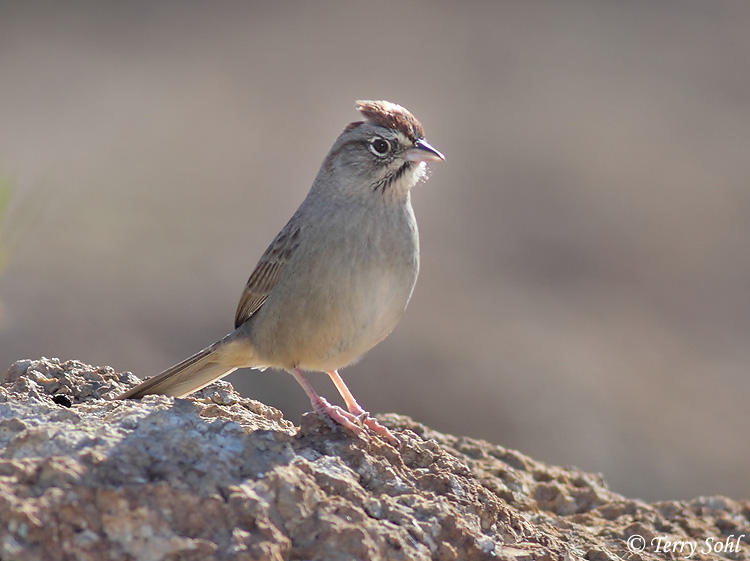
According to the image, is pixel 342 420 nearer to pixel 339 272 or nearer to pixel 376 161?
pixel 339 272

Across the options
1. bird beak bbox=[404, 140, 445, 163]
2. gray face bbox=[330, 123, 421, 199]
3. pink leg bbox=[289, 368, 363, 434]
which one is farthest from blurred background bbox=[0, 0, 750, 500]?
pink leg bbox=[289, 368, 363, 434]

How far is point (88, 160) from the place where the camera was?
54.4 ft

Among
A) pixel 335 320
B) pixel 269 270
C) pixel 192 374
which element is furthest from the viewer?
pixel 269 270

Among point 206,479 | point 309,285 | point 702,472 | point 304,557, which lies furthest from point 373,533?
point 702,472

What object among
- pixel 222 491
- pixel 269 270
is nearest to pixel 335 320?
pixel 269 270

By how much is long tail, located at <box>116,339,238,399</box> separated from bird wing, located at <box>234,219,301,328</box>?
0.30 meters

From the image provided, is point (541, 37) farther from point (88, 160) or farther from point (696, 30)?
point (88, 160)

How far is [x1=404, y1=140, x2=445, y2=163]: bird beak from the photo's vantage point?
564 centimetres

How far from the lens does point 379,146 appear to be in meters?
5.71

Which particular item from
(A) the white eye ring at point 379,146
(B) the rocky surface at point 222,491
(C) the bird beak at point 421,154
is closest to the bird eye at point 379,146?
(A) the white eye ring at point 379,146

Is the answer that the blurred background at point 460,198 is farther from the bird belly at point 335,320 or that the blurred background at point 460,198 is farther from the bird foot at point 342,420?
the bird foot at point 342,420

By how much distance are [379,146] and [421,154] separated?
0.78 ft

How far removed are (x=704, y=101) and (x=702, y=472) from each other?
1293 centimetres

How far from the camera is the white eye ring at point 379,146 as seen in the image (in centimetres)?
570
